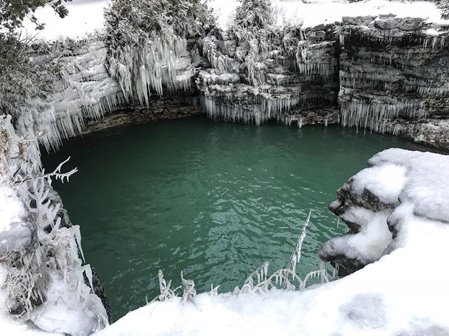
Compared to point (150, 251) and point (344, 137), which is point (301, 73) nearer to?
point (344, 137)

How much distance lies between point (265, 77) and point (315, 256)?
10.1 meters

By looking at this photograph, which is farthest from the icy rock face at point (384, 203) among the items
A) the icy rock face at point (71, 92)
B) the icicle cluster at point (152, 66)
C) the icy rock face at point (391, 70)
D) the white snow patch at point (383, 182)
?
the icicle cluster at point (152, 66)

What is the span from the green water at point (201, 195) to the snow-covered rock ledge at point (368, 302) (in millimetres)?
6142

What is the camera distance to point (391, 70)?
17.6 metres

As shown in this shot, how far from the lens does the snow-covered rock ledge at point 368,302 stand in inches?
176

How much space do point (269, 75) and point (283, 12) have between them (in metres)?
3.18

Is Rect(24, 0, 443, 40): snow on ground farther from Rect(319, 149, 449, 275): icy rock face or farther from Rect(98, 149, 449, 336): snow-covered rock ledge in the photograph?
Rect(98, 149, 449, 336): snow-covered rock ledge

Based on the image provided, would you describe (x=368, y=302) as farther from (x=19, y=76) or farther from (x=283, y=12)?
(x=283, y=12)

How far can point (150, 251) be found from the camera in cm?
1283

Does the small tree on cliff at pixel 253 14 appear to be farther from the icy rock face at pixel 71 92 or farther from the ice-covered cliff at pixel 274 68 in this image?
the icy rock face at pixel 71 92

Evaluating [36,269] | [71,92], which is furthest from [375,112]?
[36,269]

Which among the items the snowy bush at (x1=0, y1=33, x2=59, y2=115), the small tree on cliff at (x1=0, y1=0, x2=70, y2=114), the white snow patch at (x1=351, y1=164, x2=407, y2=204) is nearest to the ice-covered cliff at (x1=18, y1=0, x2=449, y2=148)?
the snowy bush at (x1=0, y1=33, x2=59, y2=115)

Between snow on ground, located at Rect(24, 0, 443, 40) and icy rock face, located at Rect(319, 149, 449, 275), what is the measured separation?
39.1 ft

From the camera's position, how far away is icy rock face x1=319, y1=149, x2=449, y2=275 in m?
5.80
